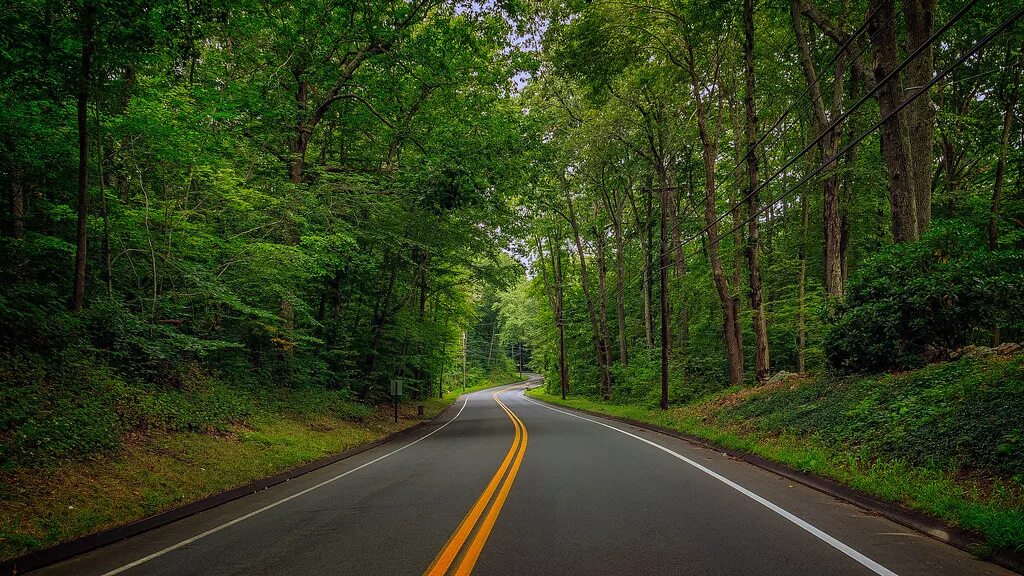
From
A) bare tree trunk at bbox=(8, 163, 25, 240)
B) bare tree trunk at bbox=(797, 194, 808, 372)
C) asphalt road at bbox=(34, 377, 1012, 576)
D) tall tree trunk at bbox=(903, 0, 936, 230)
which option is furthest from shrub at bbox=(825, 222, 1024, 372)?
bare tree trunk at bbox=(8, 163, 25, 240)

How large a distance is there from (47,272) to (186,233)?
95.0 inches

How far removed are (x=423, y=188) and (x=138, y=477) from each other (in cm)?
852

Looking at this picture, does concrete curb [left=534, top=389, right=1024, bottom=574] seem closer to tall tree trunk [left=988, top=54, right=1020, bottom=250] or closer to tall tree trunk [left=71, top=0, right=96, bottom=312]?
tall tree trunk [left=71, top=0, right=96, bottom=312]

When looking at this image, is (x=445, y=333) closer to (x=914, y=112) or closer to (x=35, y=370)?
(x=35, y=370)

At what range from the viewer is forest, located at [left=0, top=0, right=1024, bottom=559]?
6.58m

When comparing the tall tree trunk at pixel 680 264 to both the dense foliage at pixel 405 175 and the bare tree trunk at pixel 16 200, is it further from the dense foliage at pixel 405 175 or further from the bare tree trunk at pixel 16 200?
the bare tree trunk at pixel 16 200

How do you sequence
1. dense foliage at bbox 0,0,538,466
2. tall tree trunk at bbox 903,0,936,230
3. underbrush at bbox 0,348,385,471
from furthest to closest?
tall tree trunk at bbox 903,0,936,230 < dense foliage at bbox 0,0,538,466 < underbrush at bbox 0,348,385,471

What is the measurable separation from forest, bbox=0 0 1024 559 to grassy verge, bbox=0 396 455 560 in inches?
5.4

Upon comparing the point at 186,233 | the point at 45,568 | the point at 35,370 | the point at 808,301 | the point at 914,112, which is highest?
the point at 914,112

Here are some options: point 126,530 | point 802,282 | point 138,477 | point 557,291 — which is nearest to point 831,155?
point 802,282

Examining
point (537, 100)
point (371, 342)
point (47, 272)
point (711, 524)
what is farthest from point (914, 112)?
point (371, 342)

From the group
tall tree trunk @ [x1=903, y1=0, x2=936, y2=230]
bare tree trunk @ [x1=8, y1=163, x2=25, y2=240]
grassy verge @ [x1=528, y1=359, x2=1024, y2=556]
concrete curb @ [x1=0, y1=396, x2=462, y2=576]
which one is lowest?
concrete curb @ [x1=0, y1=396, x2=462, y2=576]

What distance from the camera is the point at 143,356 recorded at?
28.9ft

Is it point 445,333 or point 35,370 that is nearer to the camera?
point 35,370
